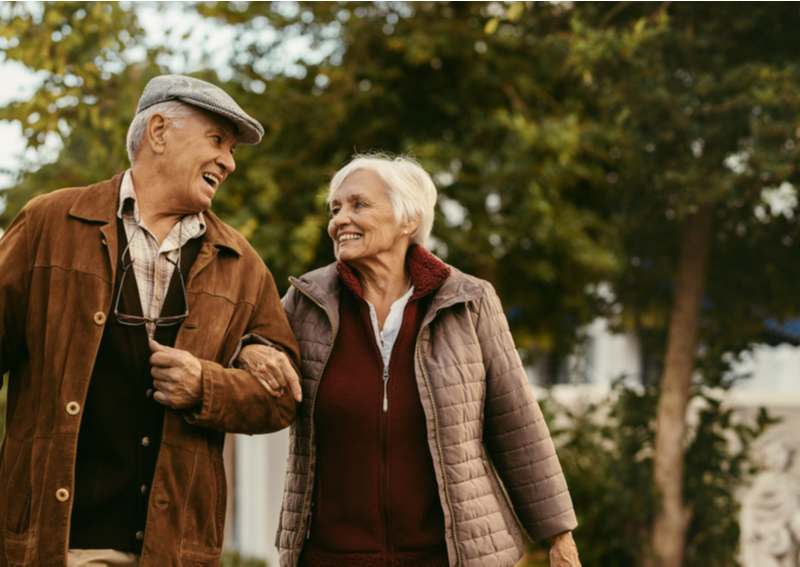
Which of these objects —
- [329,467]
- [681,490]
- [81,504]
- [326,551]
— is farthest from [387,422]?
[681,490]

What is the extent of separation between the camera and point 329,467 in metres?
2.29

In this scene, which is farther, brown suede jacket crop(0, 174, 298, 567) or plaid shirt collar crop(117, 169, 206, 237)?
plaid shirt collar crop(117, 169, 206, 237)

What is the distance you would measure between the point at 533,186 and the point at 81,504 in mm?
3860

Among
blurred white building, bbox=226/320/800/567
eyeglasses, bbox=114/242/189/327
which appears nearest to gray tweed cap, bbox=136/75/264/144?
eyeglasses, bbox=114/242/189/327

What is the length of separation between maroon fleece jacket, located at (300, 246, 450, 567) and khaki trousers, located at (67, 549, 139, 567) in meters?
0.58

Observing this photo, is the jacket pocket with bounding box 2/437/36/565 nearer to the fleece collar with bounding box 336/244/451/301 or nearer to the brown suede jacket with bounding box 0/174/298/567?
the brown suede jacket with bounding box 0/174/298/567

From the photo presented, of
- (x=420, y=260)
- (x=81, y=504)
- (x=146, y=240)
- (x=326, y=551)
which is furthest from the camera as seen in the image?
(x=420, y=260)

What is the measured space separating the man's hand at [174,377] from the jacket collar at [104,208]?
358 mm

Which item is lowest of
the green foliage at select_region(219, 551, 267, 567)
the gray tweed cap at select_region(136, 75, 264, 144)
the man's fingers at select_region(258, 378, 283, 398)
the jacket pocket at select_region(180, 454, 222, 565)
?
the green foliage at select_region(219, 551, 267, 567)

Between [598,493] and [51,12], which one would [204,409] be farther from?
[598,493]

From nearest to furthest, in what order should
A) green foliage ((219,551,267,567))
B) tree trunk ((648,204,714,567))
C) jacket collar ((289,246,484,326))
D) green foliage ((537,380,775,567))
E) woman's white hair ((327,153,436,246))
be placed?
jacket collar ((289,246,484,326)) < woman's white hair ((327,153,436,246)) < green foliage ((537,380,775,567)) < tree trunk ((648,204,714,567)) < green foliage ((219,551,267,567))

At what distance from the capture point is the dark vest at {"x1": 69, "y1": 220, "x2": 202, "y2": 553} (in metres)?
1.87

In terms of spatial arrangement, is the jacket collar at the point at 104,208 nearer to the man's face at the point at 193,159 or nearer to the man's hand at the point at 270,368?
the man's face at the point at 193,159

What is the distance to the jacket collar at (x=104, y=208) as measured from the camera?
1.94 meters
